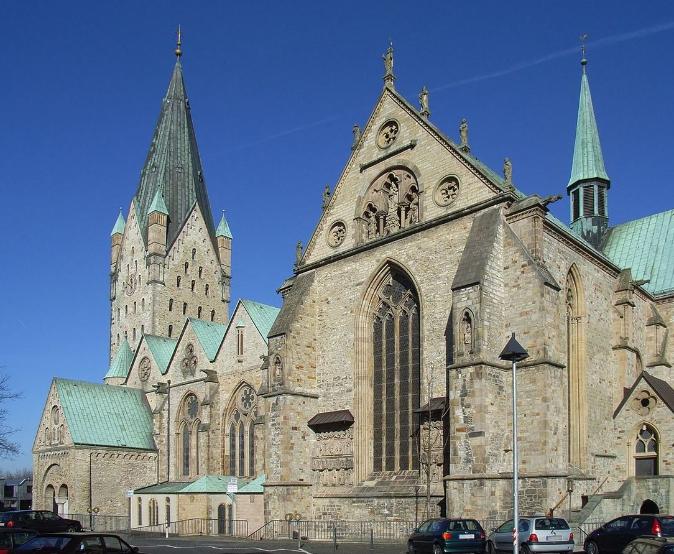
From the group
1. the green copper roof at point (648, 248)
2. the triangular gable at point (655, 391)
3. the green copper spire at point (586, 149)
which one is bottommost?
the triangular gable at point (655, 391)

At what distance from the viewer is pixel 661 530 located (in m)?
19.9

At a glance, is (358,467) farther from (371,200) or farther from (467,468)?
(371,200)

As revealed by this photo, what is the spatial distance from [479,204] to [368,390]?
8.30 metres

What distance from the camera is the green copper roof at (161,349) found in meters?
52.3

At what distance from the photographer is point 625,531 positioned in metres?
20.5

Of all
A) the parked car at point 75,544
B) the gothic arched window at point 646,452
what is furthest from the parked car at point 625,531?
the parked car at point 75,544

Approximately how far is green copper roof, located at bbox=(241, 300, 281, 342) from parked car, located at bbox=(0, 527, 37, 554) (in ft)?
69.0

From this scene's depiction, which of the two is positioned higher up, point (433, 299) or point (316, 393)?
point (433, 299)

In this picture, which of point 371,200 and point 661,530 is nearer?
point 661,530

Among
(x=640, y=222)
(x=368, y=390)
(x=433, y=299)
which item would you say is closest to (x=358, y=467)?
(x=368, y=390)

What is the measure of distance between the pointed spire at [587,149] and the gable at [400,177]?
65.3 feet

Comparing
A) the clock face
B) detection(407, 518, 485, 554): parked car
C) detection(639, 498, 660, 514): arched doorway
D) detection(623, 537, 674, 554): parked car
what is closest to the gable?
detection(407, 518, 485, 554): parked car

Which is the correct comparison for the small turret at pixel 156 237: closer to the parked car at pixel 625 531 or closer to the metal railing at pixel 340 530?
the metal railing at pixel 340 530

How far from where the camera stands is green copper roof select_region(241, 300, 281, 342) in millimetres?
43237
